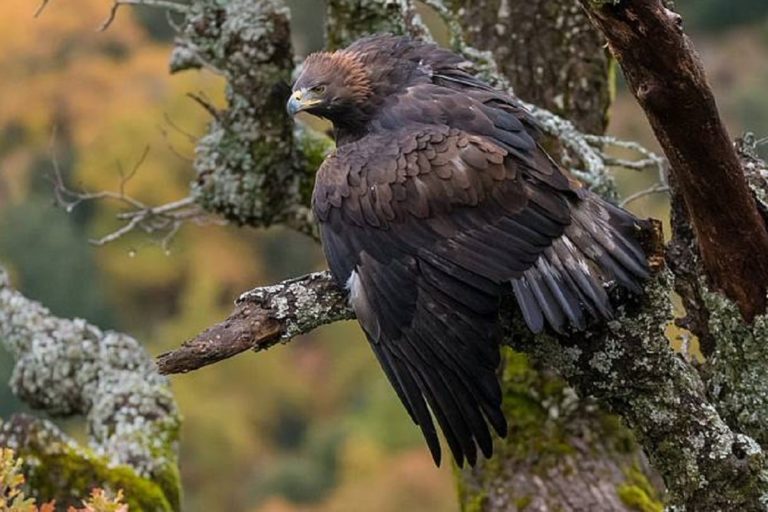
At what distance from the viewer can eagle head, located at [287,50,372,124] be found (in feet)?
16.5

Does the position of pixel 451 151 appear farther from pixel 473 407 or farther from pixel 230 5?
pixel 230 5

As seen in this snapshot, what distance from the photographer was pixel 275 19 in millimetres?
6051

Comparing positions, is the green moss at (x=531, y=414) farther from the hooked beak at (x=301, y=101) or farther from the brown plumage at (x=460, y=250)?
the brown plumage at (x=460, y=250)

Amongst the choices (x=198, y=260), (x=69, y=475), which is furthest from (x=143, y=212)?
(x=198, y=260)

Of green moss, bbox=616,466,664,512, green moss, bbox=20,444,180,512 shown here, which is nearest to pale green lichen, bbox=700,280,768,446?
green moss, bbox=616,466,664,512

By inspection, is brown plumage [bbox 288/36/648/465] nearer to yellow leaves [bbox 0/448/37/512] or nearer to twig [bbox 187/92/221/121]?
yellow leaves [bbox 0/448/37/512]

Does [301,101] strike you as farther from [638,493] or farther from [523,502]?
[638,493]

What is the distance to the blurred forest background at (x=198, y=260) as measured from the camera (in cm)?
2320

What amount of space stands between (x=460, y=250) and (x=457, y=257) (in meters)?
0.02

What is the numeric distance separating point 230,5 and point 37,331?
5.64 feet

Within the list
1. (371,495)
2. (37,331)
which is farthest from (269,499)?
(37,331)

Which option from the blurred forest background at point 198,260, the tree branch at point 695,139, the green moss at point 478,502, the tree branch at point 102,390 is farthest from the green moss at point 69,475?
the blurred forest background at point 198,260

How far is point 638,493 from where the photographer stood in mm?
5949

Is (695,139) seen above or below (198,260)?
below
